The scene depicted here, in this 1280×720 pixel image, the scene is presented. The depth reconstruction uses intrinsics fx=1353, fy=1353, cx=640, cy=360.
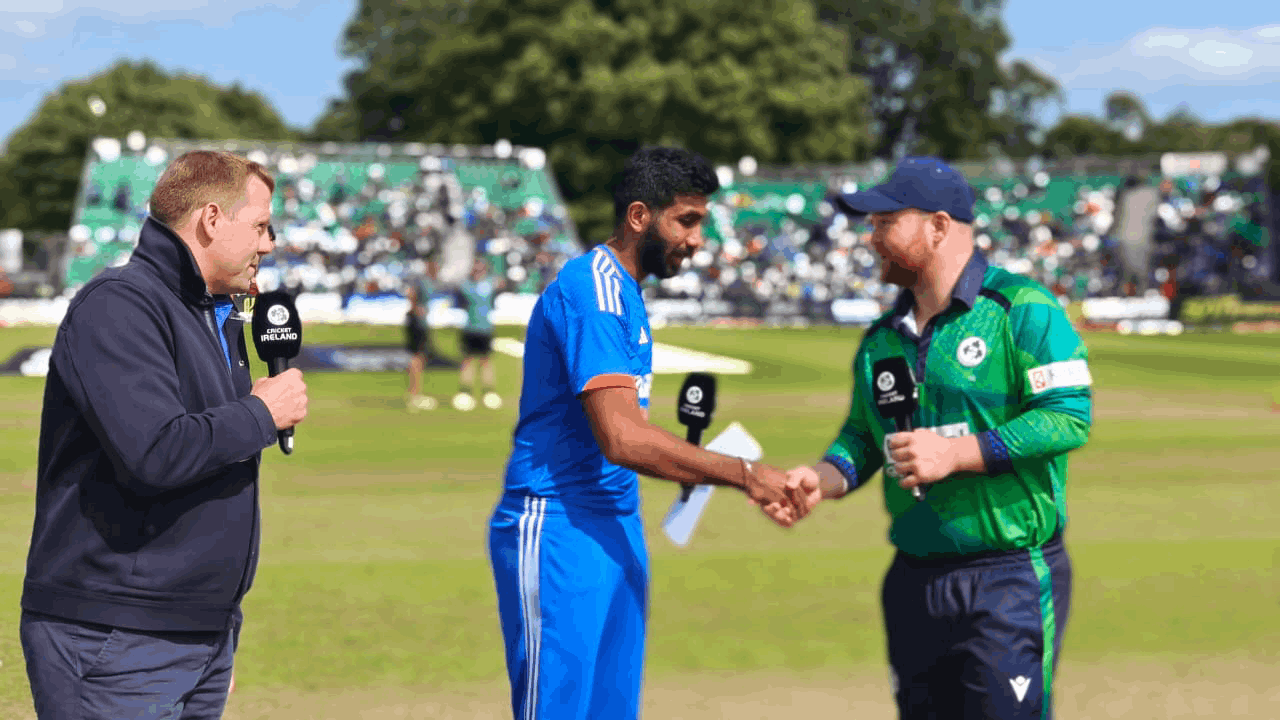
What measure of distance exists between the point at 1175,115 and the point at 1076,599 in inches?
4040

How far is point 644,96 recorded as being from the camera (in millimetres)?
59594

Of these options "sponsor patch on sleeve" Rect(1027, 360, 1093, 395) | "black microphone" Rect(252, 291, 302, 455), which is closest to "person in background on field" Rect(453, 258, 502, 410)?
"sponsor patch on sleeve" Rect(1027, 360, 1093, 395)

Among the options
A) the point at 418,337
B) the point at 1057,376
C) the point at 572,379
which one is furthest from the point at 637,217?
the point at 418,337

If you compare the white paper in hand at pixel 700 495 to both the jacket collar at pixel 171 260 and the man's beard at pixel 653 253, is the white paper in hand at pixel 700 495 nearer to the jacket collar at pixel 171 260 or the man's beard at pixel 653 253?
the man's beard at pixel 653 253

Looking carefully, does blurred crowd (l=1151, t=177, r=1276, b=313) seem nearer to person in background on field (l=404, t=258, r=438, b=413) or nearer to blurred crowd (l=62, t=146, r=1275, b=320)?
blurred crowd (l=62, t=146, r=1275, b=320)

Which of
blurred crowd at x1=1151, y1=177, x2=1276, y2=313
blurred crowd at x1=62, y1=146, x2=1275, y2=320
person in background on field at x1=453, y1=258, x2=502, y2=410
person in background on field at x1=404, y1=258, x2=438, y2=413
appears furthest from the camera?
blurred crowd at x1=1151, y1=177, x2=1276, y2=313

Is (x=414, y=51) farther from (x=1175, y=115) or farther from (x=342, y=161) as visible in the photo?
(x=1175, y=115)

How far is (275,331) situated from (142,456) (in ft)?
2.20

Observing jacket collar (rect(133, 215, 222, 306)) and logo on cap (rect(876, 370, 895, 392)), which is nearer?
jacket collar (rect(133, 215, 222, 306))

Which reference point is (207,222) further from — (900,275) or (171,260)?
(900,275)

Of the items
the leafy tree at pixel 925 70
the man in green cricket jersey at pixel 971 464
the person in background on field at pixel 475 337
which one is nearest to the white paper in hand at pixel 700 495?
the man in green cricket jersey at pixel 971 464

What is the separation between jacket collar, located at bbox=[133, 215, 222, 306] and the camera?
11.2 ft

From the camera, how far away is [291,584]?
933cm

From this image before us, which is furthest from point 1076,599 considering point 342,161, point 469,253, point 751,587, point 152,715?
point 342,161
